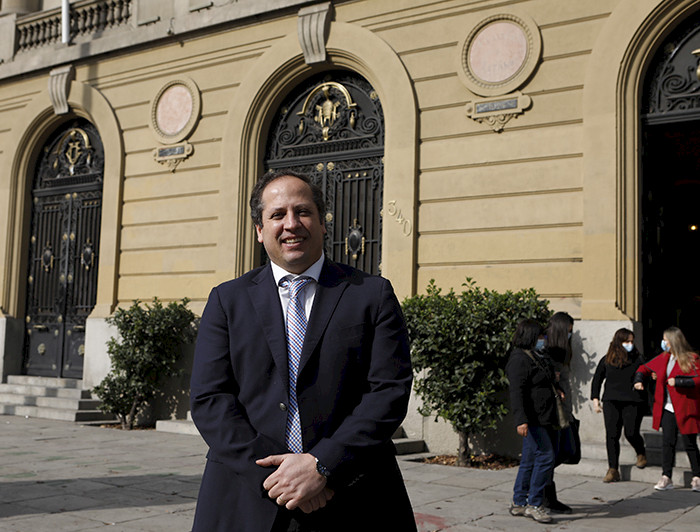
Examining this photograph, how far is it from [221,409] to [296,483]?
0.39 m

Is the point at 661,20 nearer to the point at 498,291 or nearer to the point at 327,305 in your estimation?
the point at 498,291

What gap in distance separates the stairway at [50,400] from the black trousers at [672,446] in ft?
30.5

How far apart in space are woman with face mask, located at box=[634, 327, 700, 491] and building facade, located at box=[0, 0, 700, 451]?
109cm

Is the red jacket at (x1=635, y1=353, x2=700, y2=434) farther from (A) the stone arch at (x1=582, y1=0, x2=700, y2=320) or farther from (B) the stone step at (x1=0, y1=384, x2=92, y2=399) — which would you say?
(B) the stone step at (x1=0, y1=384, x2=92, y2=399)

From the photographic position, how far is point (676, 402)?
8.04m

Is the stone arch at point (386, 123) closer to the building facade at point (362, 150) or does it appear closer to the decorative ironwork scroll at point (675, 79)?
the building facade at point (362, 150)

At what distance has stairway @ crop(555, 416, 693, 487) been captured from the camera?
8.27 meters

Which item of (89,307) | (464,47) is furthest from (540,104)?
(89,307)

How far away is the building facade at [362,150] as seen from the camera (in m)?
9.84

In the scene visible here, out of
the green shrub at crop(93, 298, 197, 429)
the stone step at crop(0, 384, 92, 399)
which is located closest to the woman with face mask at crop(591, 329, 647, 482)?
the green shrub at crop(93, 298, 197, 429)

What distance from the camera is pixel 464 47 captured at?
35.9ft

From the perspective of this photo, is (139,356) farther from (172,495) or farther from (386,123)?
(172,495)

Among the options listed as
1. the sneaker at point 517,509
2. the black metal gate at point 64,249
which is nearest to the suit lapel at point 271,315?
the sneaker at point 517,509

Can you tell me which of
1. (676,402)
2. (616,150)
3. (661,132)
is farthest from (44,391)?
(661,132)
